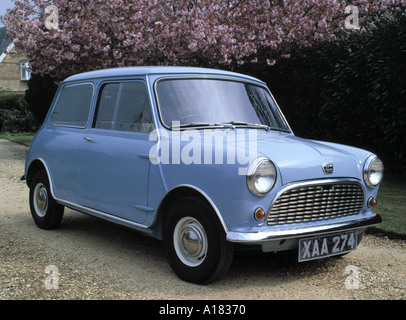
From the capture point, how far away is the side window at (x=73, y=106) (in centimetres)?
553

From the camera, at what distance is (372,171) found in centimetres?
447

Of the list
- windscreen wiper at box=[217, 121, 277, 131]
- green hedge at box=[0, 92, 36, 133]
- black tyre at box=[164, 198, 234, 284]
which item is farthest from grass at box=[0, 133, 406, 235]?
green hedge at box=[0, 92, 36, 133]

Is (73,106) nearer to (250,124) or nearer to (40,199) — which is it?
(40,199)

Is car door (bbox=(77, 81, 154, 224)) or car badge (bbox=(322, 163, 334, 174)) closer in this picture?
car badge (bbox=(322, 163, 334, 174))

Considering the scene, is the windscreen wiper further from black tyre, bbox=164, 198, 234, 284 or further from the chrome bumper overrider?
the chrome bumper overrider

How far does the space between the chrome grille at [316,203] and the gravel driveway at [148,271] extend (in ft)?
1.92

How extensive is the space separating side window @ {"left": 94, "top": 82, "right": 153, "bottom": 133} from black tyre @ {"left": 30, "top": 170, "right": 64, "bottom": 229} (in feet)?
4.06

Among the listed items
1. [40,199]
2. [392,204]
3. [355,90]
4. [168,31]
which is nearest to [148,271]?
[40,199]

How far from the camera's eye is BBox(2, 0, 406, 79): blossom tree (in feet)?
40.4

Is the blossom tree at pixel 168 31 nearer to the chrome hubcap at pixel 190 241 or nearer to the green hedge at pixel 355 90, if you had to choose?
the green hedge at pixel 355 90

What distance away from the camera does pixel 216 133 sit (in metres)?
4.43

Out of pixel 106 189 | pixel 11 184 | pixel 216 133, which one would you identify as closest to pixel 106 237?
pixel 106 189
